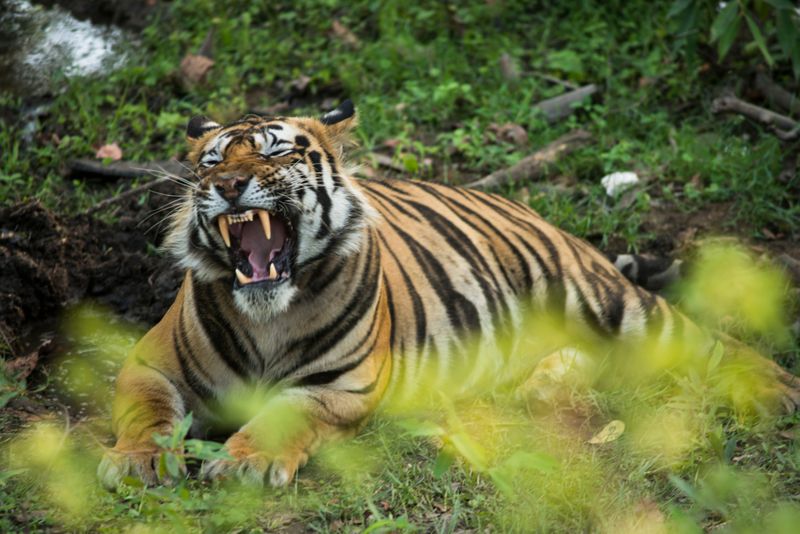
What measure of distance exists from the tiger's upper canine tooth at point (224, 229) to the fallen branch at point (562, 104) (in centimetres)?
339

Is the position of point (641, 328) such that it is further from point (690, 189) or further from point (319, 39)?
point (319, 39)

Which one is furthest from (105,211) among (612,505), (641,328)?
(612,505)

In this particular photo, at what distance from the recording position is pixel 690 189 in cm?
592

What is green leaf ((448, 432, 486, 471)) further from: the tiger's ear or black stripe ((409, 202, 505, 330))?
black stripe ((409, 202, 505, 330))

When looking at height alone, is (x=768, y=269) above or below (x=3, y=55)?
below

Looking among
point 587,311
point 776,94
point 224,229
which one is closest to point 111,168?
point 224,229

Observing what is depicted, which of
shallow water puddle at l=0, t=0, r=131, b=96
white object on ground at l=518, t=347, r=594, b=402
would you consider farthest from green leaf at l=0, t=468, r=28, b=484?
shallow water puddle at l=0, t=0, r=131, b=96

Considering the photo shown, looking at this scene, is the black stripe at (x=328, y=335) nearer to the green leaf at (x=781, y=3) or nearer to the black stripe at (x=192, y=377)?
the black stripe at (x=192, y=377)

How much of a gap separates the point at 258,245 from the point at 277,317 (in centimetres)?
26

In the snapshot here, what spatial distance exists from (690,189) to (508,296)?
1.70m

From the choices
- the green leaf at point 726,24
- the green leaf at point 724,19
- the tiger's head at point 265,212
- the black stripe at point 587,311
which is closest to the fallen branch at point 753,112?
the green leaf at point 726,24

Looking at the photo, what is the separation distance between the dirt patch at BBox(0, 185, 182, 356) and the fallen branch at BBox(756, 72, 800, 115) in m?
3.52

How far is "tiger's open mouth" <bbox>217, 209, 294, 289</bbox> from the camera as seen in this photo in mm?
3688

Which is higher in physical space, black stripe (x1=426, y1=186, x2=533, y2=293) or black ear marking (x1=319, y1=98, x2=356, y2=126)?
black ear marking (x1=319, y1=98, x2=356, y2=126)
